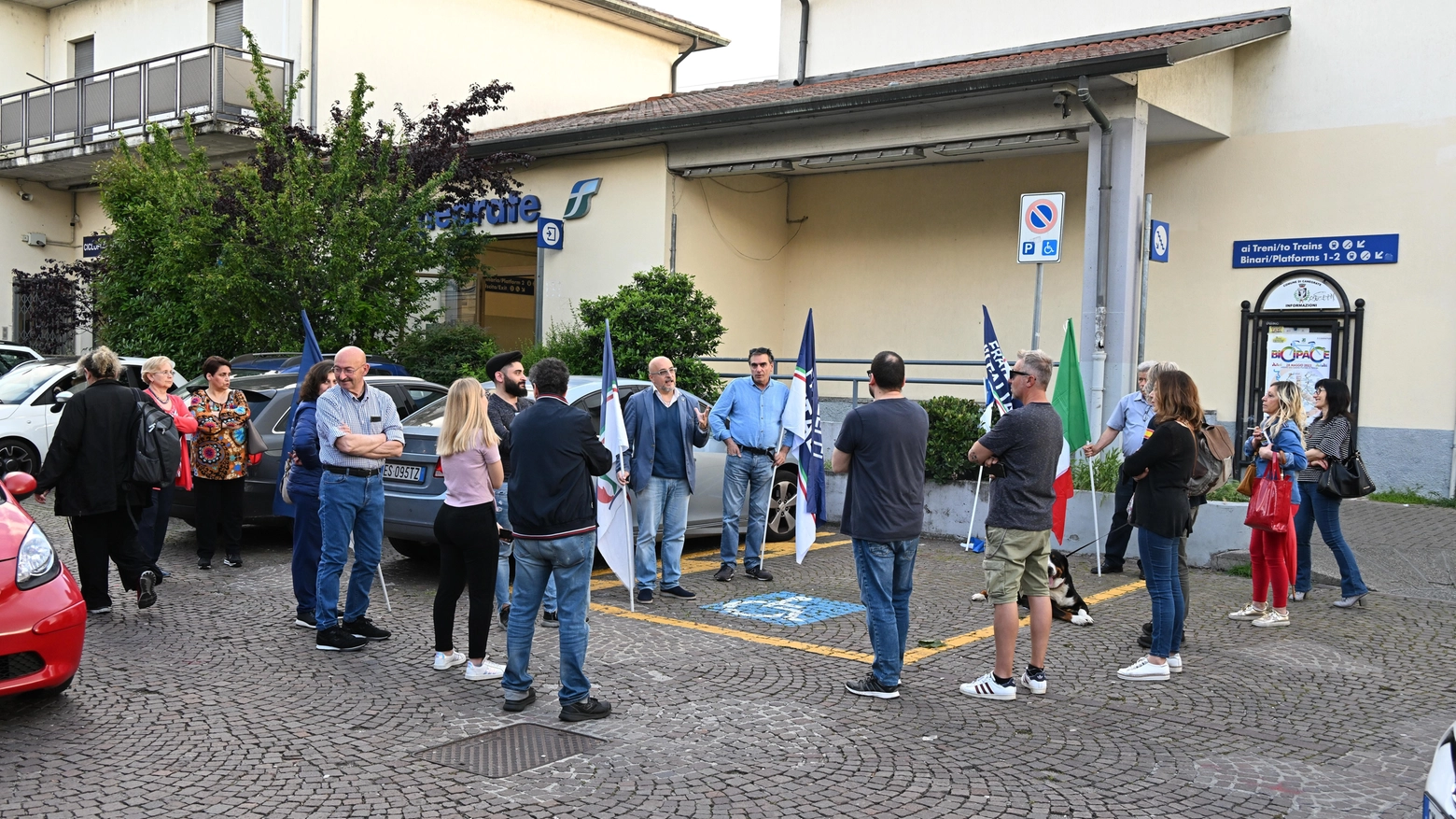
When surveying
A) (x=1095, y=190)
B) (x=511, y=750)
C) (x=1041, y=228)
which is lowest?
(x=511, y=750)

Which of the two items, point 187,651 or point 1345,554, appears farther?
point 1345,554

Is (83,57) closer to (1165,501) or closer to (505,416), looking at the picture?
(505,416)

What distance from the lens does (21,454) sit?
13.2 meters

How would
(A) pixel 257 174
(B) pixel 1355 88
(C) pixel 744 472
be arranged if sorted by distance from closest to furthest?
(C) pixel 744 472, (B) pixel 1355 88, (A) pixel 257 174

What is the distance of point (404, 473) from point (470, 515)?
2655mm

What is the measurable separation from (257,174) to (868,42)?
30.6 feet

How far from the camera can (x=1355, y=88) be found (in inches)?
538

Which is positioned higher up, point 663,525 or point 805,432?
point 805,432

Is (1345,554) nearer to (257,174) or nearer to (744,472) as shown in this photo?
(744,472)

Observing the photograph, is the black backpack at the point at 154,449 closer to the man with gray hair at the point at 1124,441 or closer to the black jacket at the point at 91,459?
the black jacket at the point at 91,459

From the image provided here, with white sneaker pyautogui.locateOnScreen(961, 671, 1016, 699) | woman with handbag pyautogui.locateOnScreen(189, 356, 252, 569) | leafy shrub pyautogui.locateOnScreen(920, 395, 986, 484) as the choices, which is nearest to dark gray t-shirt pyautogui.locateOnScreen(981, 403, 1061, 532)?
white sneaker pyautogui.locateOnScreen(961, 671, 1016, 699)

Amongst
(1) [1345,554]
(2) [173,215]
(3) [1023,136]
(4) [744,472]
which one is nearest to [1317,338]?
(3) [1023,136]

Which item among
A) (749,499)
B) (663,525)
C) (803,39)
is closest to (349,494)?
(663,525)

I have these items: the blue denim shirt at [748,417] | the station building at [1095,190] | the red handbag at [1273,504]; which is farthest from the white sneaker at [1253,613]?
the station building at [1095,190]
